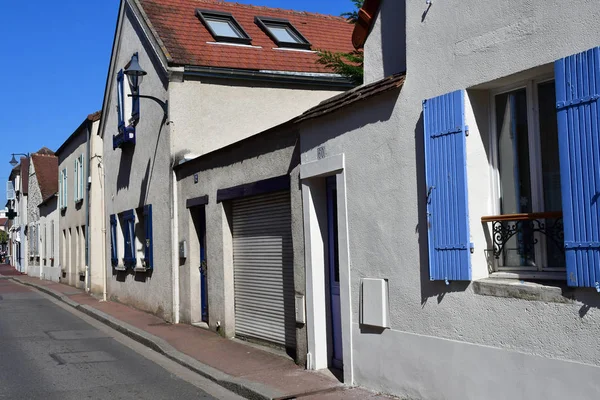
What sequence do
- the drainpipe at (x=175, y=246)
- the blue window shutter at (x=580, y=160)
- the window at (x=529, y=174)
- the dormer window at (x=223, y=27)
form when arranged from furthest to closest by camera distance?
the dormer window at (x=223, y=27), the drainpipe at (x=175, y=246), the window at (x=529, y=174), the blue window shutter at (x=580, y=160)

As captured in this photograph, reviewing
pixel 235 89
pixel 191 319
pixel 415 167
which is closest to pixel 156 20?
pixel 235 89

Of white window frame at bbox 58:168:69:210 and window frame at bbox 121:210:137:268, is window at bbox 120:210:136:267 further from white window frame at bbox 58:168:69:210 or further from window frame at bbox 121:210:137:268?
white window frame at bbox 58:168:69:210

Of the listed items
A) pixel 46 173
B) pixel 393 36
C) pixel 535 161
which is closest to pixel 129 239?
pixel 393 36

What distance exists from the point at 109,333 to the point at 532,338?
32.8 feet

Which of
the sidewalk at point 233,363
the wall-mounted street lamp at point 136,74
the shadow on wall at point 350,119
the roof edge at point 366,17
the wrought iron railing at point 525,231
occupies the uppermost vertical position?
the wall-mounted street lamp at point 136,74

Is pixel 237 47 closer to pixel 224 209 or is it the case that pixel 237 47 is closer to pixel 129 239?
pixel 129 239

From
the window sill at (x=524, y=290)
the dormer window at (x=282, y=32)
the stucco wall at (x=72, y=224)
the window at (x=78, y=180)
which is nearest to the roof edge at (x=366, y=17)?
the window sill at (x=524, y=290)

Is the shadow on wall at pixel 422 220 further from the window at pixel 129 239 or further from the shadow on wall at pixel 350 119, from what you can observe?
the window at pixel 129 239

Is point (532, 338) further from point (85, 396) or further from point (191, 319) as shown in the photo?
point (191, 319)

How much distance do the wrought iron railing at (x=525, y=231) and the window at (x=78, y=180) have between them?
20717 millimetres

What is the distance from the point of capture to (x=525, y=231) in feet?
19.0

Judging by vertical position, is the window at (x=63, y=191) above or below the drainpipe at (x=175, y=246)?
above

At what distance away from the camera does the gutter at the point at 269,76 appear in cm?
1431

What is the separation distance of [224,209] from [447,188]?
19.5 feet
